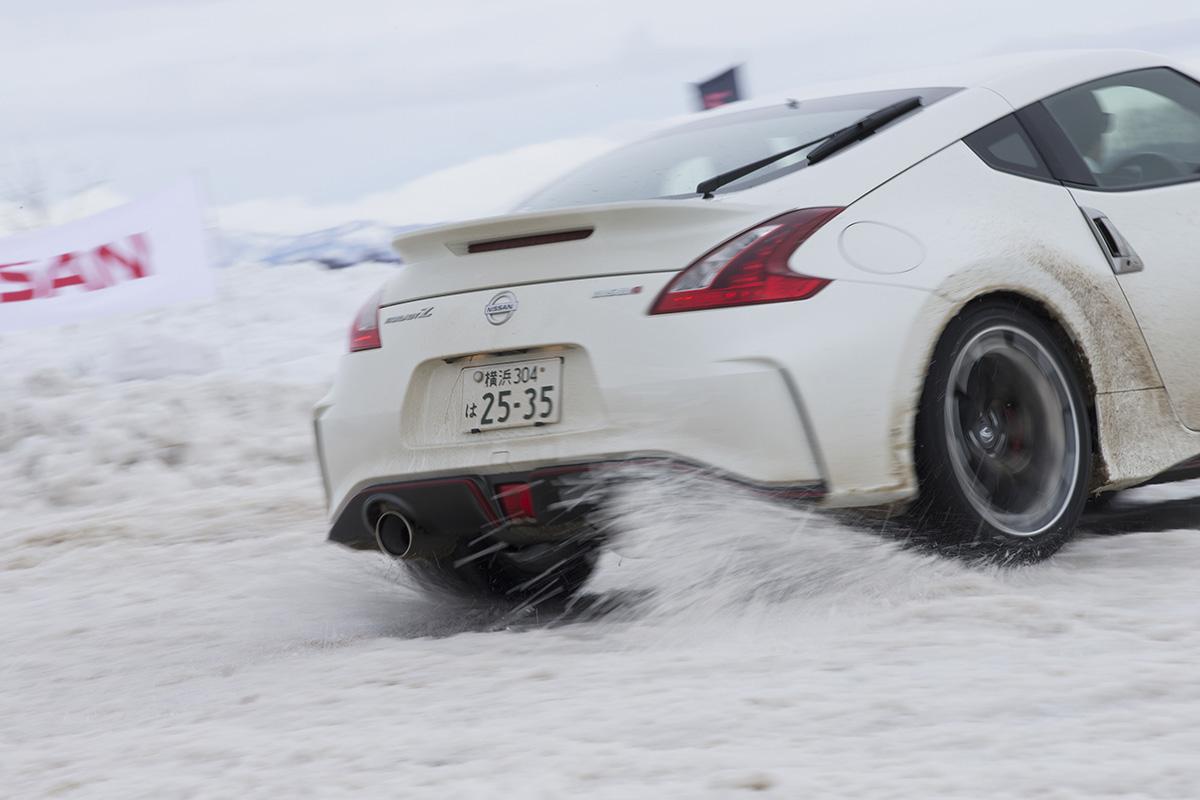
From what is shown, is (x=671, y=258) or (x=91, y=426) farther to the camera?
(x=91, y=426)

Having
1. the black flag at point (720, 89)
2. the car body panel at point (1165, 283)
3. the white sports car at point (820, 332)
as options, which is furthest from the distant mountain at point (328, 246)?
the car body panel at point (1165, 283)

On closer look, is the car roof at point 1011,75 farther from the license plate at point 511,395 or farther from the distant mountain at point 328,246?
the distant mountain at point 328,246

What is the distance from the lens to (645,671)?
3.74 metres

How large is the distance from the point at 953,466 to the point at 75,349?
11.3 m

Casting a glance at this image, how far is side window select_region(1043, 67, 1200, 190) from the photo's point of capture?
5000mm

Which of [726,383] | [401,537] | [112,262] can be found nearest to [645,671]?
[726,383]

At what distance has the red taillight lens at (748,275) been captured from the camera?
4.06 metres

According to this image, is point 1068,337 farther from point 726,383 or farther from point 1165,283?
point 726,383

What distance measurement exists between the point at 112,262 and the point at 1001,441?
32.3 ft

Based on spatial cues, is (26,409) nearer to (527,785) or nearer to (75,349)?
(75,349)

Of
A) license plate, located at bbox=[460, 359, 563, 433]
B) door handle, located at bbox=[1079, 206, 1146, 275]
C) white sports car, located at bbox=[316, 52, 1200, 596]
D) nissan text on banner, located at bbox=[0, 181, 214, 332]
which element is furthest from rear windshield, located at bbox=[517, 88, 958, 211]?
nissan text on banner, located at bbox=[0, 181, 214, 332]

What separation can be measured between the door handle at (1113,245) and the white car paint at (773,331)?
1.7 inches

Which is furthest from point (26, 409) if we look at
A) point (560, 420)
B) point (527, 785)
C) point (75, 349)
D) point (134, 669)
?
point (527, 785)

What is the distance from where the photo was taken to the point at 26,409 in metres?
11.0
